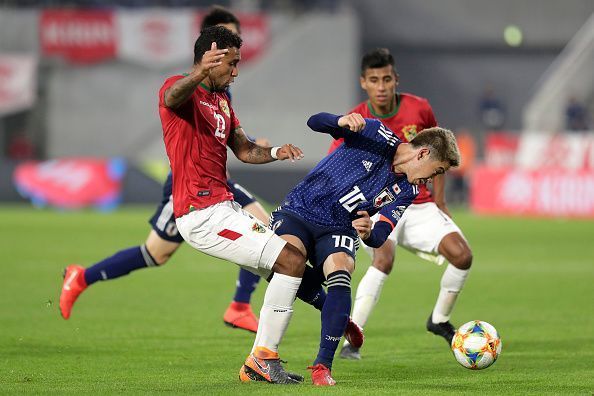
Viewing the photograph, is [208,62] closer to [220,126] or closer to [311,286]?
[220,126]

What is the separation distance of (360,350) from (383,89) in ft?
6.36

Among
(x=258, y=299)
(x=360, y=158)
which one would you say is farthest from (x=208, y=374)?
(x=258, y=299)

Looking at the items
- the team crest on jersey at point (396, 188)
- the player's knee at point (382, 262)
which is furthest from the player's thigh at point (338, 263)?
the player's knee at point (382, 262)

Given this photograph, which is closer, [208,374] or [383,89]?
[208,374]

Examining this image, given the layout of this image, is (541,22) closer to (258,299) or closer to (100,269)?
(258,299)

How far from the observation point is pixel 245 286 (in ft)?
30.0

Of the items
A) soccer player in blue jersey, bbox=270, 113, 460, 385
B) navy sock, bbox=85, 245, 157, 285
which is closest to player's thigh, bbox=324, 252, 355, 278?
soccer player in blue jersey, bbox=270, 113, 460, 385

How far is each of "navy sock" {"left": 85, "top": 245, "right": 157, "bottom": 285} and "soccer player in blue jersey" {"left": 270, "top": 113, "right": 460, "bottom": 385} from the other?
227 centimetres

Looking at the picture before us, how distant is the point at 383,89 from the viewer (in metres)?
8.24

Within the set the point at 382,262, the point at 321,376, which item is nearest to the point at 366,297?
the point at 382,262

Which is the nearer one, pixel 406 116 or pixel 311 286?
pixel 311 286

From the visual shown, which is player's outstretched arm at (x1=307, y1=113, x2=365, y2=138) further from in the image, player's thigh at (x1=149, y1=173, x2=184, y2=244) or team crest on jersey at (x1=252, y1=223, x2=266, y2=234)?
player's thigh at (x1=149, y1=173, x2=184, y2=244)

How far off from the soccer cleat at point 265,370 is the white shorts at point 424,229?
2.20 m

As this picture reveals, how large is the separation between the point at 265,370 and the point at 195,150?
4.48 ft
